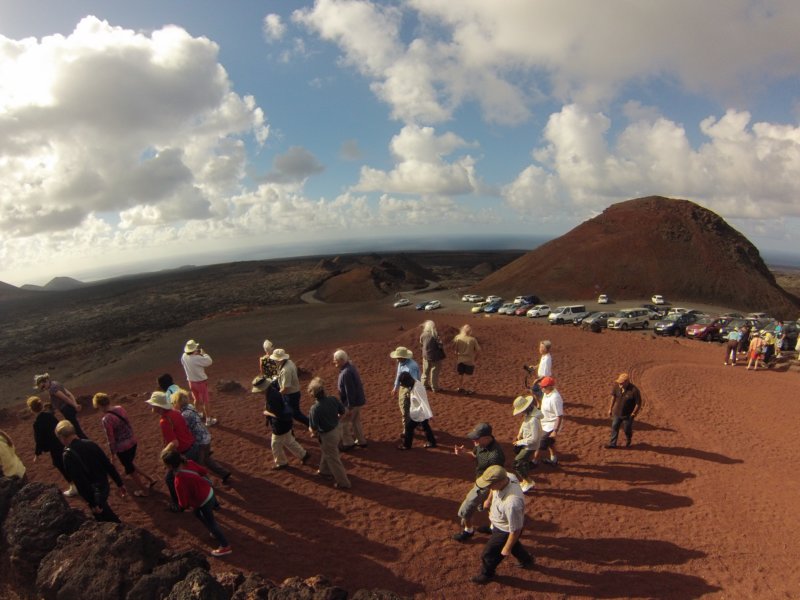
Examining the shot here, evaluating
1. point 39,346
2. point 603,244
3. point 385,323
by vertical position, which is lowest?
point 39,346

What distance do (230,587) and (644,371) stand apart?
1546cm

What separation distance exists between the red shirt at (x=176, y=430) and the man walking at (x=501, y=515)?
464cm

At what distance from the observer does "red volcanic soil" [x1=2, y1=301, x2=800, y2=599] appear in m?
Answer: 5.88

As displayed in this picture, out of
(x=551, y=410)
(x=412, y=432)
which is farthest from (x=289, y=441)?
(x=551, y=410)

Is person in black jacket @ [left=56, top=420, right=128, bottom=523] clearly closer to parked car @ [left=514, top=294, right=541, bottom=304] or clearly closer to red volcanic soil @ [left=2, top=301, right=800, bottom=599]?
red volcanic soil @ [left=2, top=301, right=800, bottom=599]

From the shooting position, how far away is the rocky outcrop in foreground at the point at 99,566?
440cm

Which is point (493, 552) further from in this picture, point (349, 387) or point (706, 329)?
point (706, 329)

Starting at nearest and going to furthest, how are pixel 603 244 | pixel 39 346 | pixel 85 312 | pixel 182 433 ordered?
1. pixel 182 433
2. pixel 39 346
3. pixel 603 244
4. pixel 85 312

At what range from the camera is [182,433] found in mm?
6887

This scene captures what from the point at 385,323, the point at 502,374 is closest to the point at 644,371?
the point at 502,374

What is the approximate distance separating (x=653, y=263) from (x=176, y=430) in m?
65.3

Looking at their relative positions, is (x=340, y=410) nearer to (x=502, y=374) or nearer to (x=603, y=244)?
(x=502, y=374)

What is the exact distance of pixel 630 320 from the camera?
34.0 m

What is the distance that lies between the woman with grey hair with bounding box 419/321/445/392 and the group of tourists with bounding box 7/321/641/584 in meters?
2.55
